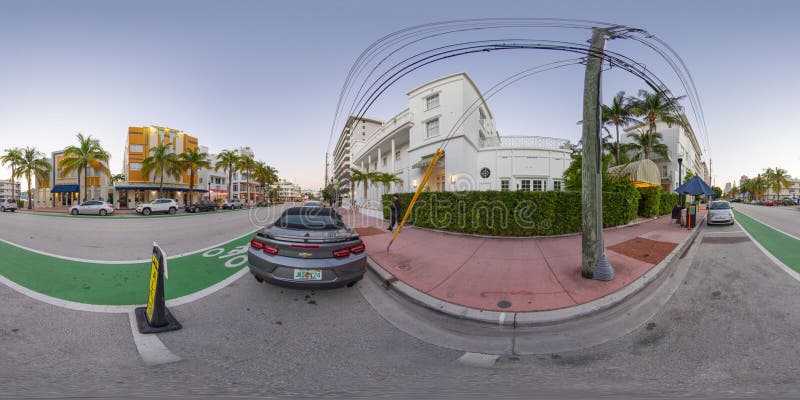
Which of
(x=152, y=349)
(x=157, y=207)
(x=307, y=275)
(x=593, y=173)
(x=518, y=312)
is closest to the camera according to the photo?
(x=152, y=349)

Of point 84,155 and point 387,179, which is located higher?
point 84,155

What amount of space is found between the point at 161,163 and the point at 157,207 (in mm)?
12221

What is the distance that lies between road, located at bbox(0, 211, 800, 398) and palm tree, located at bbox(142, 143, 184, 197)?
3645cm

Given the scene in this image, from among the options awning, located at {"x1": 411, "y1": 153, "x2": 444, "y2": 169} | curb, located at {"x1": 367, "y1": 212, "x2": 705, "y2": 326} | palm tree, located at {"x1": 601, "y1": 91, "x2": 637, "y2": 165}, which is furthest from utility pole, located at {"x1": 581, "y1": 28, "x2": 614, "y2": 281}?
palm tree, located at {"x1": 601, "y1": 91, "x2": 637, "y2": 165}

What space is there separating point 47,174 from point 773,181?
125042 millimetres

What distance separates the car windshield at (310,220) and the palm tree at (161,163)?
3667cm

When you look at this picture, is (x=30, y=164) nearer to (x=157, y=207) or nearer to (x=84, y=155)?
(x=84, y=155)

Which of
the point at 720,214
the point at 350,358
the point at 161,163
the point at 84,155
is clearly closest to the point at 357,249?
the point at 350,358

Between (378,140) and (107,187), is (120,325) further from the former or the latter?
(107,187)

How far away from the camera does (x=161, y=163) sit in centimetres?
3278

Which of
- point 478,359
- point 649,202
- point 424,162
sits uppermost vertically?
point 424,162

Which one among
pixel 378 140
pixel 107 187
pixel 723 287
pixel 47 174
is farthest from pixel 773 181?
pixel 47 174

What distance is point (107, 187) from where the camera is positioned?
3541 cm

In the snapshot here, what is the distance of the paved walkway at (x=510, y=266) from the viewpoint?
447 cm
